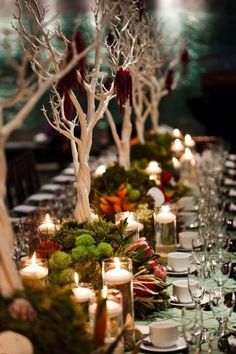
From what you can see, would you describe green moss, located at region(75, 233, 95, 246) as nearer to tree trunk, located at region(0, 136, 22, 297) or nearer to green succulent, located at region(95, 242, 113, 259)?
green succulent, located at region(95, 242, 113, 259)

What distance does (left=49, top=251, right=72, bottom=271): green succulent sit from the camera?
3.60 m

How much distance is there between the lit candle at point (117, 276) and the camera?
125 inches

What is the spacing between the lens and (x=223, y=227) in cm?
455

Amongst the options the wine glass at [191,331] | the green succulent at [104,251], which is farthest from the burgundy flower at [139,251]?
the wine glass at [191,331]

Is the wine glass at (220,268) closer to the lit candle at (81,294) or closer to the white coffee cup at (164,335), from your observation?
the white coffee cup at (164,335)

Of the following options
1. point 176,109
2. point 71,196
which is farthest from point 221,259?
point 176,109

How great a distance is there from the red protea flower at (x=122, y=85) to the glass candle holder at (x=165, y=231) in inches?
23.5

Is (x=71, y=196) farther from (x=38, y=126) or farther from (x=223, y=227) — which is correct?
(x=38, y=126)

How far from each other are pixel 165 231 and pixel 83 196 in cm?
57

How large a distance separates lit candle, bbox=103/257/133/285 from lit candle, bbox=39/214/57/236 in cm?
92

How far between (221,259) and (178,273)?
0.60 metres

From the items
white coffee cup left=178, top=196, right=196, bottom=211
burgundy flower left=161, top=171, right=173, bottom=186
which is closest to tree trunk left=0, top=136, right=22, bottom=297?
white coffee cup left=178, top=196, right=196, bottom=211

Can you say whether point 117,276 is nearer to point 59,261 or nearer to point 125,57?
point 59,261

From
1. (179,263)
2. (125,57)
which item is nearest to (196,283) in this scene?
(179,263)
